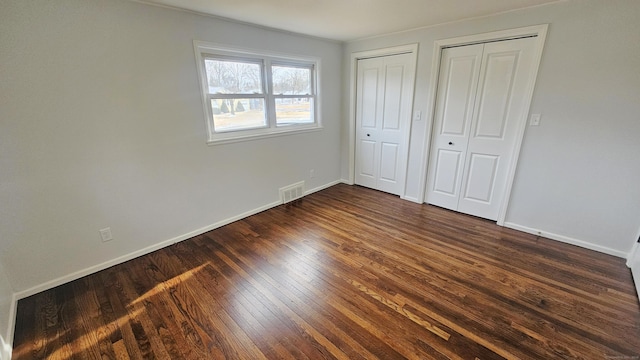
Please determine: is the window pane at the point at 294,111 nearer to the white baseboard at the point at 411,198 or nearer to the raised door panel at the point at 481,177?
the white baseboard at the point at 411,198

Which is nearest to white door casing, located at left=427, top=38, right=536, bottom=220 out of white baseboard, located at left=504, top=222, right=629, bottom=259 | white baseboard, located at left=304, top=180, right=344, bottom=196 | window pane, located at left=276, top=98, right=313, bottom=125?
white baseboard, located at left=504, top=222, right=629, bottom=259

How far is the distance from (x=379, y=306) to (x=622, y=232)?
2532 millimetres

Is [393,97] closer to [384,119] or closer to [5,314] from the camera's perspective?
[384,119]

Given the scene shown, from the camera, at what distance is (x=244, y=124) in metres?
3.20

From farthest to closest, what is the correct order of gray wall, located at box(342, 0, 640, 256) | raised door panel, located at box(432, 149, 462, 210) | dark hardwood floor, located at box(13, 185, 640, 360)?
1. raised door panel, located at box(432, 149, 462, 210)
2. gray wall, located at box(342, 0, 640, 256)
3. dark hardwood floor, located at box(13, 185, 640, 360)

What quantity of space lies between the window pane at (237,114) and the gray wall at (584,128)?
256 cm

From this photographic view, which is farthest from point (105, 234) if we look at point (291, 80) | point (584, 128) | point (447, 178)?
point (584, 128)

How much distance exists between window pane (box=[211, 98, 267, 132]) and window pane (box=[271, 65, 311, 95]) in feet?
1.20

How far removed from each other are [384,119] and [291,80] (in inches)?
59.6

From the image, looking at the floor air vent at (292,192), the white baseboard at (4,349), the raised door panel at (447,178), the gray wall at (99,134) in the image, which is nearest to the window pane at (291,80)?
the gray wall at (99,134)

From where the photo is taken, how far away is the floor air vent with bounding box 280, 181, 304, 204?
373cm

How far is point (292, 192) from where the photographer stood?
12.6ft

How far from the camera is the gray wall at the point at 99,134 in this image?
5.99 ft

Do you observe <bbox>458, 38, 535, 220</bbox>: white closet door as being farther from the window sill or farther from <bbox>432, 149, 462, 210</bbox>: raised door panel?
the window sill
